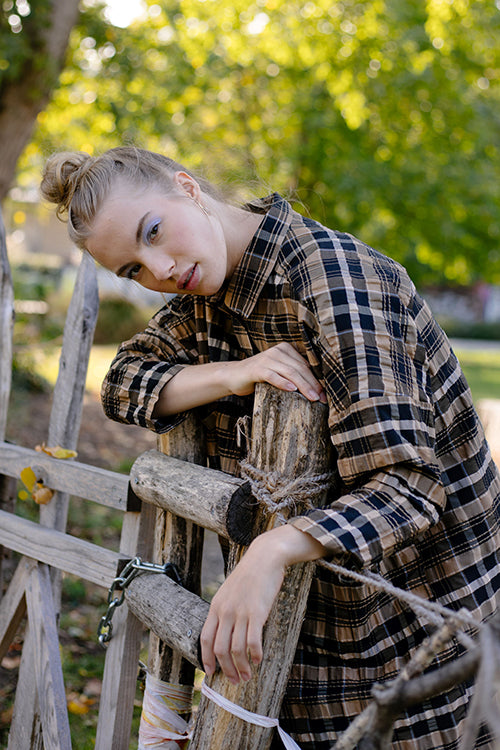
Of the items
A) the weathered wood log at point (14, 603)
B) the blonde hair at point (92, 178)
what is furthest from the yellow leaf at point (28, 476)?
the blonde hair at point (92, 178)

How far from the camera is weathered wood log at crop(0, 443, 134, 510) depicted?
2076 mm

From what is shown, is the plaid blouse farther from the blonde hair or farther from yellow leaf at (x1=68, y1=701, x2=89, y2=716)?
yellow leaf at (x1=68, y1=701, x2=89, y2=716)

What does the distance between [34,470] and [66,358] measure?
0.39 m

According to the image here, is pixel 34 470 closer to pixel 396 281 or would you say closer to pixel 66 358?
pixel 66 358

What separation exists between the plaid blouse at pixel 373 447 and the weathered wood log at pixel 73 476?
41cm

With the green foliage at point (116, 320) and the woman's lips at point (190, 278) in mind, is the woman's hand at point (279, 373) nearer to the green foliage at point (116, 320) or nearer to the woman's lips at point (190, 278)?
the woman's lips at point (190, 278)

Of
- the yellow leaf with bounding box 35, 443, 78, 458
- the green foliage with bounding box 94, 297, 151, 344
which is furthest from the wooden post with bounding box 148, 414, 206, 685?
the green foliage with bounding box 94, 297, 151, 344

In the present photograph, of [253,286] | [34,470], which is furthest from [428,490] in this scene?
[34,470]

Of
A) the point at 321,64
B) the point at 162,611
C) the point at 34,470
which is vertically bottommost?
the point at 162,611

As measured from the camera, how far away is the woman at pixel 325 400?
127cm

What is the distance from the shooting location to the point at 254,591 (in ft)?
4.01

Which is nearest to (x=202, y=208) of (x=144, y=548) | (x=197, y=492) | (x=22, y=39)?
(x=197, y=492)

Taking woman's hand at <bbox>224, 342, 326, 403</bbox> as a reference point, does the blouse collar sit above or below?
above

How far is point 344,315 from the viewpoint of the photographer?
1.38 m
